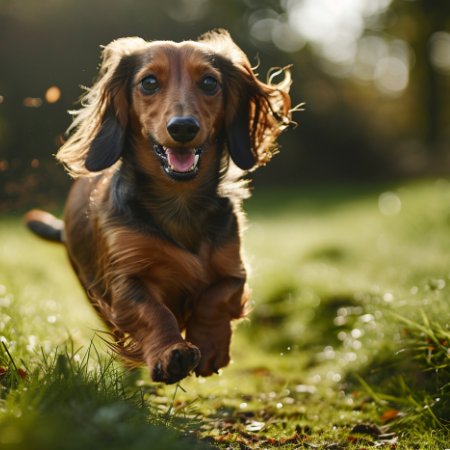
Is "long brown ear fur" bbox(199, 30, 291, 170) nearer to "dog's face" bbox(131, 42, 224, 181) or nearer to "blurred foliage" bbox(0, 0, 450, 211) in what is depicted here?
"dog's face" bbox(131, 42, 224, 181)

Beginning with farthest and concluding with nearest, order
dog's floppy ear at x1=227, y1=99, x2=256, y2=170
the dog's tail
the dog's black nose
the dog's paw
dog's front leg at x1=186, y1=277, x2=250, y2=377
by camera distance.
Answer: the dog's tail, dog's floppy ear at x1=227, y1=99, x2=256, y2=170, dog's front leg at x1=186, y1=277, x2=250, y2=377, the dog's black nose, the dog's paw

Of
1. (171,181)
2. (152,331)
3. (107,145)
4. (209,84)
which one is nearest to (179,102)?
(209,84)

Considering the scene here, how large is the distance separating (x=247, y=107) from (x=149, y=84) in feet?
2.04

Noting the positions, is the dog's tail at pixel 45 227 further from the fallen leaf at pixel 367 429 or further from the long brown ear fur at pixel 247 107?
the fallen leaf at pixel 367 429

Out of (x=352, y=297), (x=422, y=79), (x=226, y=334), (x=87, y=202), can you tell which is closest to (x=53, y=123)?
(x=87, y=202)

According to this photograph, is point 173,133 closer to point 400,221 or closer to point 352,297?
point 352,297

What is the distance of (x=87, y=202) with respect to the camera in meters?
3.24

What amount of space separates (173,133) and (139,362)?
104 cm

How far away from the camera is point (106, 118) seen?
2752 millimetres

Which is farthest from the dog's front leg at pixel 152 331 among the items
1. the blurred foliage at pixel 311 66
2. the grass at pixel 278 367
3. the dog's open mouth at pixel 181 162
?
the blurred foliage at pixel 311 66

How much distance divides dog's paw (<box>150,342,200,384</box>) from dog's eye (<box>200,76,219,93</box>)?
4.12 ft

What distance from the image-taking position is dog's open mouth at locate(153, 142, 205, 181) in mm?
2396

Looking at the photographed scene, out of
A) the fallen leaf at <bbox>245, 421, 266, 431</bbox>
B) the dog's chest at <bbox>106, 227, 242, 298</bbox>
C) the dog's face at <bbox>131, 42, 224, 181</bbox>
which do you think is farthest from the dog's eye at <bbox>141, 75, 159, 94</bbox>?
the fallen leaf at <bbox>245, 421, 266, 431</bbox>

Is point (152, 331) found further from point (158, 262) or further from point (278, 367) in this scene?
point (278, 367)
